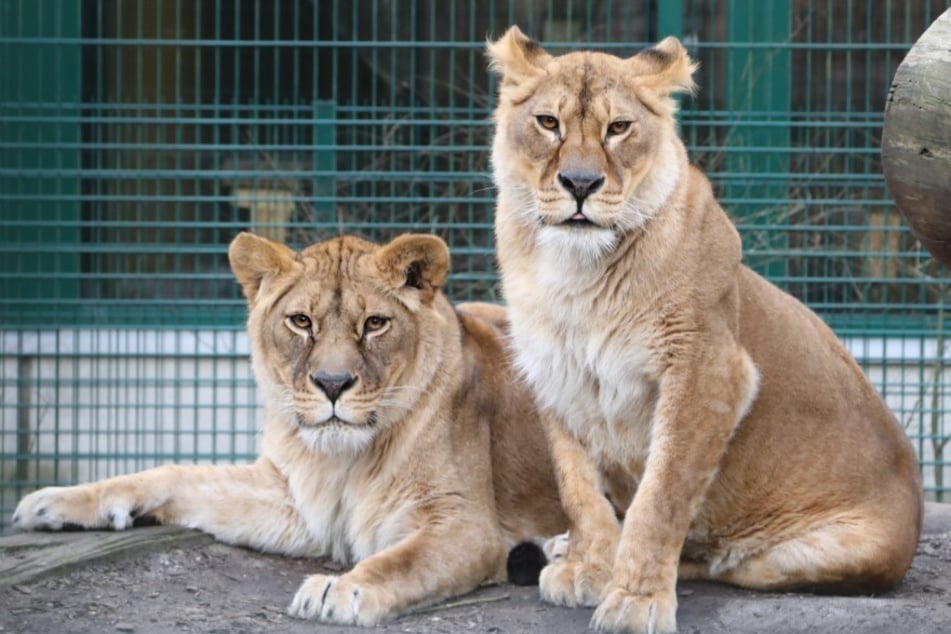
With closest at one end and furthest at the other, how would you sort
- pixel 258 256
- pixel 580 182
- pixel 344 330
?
pixel 580 182
pixel 344 330
pixel 258 256

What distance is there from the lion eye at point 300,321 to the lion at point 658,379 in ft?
1.94

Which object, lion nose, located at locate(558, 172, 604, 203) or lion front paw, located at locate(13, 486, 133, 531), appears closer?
lion nose, located at locate(558, 172, 604, 203)

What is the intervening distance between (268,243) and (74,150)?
324 centimetres

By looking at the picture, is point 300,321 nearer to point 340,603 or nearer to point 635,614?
point 340,603

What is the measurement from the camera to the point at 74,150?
7699 millimetres

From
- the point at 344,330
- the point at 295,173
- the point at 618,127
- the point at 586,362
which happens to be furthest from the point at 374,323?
the point at 295,173

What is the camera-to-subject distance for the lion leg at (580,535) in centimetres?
420

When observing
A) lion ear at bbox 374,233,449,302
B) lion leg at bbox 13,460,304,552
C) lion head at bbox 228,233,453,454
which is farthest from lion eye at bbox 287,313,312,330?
lion leg at bbox 13,460,304,552

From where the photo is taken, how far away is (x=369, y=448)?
4703 mm

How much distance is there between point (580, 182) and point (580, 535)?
37.1 inches

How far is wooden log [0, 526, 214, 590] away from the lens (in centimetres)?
440

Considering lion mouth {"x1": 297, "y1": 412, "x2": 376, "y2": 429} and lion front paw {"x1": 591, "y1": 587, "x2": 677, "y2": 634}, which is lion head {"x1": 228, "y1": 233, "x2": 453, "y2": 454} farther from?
lion front paw {"x1": 591, "y1": 587, "x2": 677, "y2": 634}

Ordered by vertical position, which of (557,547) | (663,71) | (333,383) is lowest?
(557,547)

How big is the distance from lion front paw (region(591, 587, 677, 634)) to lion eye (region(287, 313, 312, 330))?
1.22 metres
